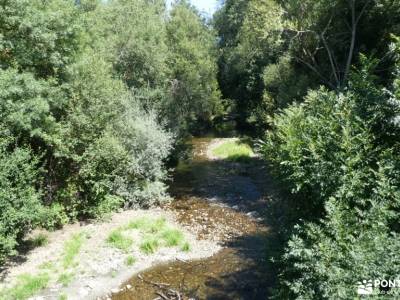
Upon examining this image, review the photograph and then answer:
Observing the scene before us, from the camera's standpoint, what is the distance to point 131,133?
22453 millimetres

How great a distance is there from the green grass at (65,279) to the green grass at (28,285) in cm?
44

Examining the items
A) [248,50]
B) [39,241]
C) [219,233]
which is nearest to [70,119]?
[39,241]

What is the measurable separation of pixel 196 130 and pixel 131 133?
2812 cm

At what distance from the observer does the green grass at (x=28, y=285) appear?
13.7 m

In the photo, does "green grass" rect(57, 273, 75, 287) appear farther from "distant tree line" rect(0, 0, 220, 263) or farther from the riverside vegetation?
"distant tree line" rect(0, 0, 220, 263)

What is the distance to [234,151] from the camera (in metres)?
37.7

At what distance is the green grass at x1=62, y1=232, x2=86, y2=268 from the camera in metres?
16.0

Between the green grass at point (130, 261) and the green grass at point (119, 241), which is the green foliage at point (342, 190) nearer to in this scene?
the green grass at point (130, 261)

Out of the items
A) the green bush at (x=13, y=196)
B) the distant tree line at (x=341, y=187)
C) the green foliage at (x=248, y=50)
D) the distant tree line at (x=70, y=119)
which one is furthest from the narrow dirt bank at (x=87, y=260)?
the green foliage at (x=248, y=50)

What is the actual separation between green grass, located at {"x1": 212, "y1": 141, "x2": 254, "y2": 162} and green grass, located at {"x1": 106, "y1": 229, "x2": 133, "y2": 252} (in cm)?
1874

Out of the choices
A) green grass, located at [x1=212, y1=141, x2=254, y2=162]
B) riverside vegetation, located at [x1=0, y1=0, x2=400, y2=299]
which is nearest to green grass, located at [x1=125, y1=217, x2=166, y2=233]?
riverside vegetation, located at [x1=0, y1=0, x2=400, y2=299]

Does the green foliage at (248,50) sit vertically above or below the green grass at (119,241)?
above

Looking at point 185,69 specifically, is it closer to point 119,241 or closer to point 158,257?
point 119,241

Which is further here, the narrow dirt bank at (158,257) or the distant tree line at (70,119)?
the distant tree line at (70,119)
